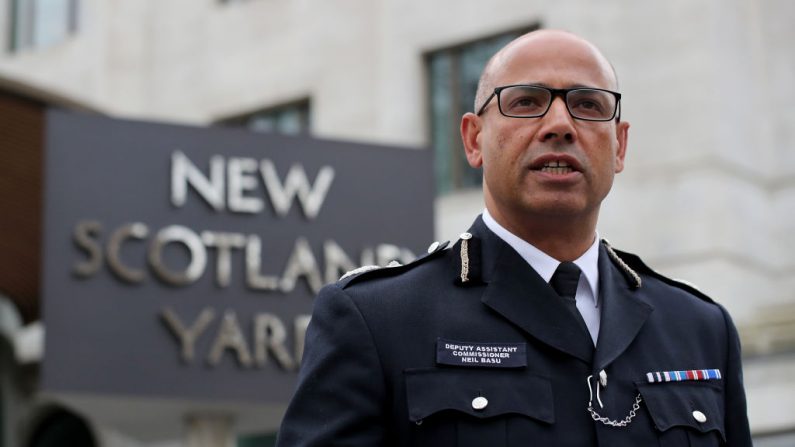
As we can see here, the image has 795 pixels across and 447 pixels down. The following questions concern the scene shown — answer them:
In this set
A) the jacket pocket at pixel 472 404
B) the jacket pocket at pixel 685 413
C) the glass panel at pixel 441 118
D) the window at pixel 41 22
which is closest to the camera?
the jacket pocket at pixel 472 404

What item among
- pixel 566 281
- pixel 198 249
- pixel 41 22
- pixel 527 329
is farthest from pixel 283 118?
pixel 527 329

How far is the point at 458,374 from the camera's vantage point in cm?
352

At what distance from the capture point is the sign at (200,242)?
16859 millimetres

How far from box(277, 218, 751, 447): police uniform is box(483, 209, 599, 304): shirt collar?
0.07 ft

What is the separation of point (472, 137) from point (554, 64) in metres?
0.34

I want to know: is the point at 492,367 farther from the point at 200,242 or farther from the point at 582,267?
the point at 200,242

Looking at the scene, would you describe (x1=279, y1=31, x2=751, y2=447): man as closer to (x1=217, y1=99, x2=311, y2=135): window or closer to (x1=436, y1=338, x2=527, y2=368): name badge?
(x1=436, y1=338, x2=527, y2=368): name badge

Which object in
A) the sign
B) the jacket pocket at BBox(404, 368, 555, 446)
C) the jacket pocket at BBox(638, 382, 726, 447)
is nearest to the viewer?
the jacket pocket at BBox(404, 368, 555, 446)

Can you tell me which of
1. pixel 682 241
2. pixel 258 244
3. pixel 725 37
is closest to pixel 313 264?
pixel 258 244

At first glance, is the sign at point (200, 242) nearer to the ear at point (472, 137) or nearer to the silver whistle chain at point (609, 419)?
the ear at point (472, 137)

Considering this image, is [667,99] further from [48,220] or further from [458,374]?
[458,374]

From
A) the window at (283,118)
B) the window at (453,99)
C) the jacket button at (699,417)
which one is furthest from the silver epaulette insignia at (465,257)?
the window at (283,118)

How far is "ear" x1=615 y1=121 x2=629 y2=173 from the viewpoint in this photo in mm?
3893

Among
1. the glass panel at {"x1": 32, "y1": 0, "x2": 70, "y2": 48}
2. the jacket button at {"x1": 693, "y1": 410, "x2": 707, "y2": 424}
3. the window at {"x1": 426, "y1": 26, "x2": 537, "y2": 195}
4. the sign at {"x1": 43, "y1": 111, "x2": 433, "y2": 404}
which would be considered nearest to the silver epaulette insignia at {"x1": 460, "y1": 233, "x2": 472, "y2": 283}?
the jacket button at {"x1": 693, "y1": 410, "x2": 707, "y2": 424}
